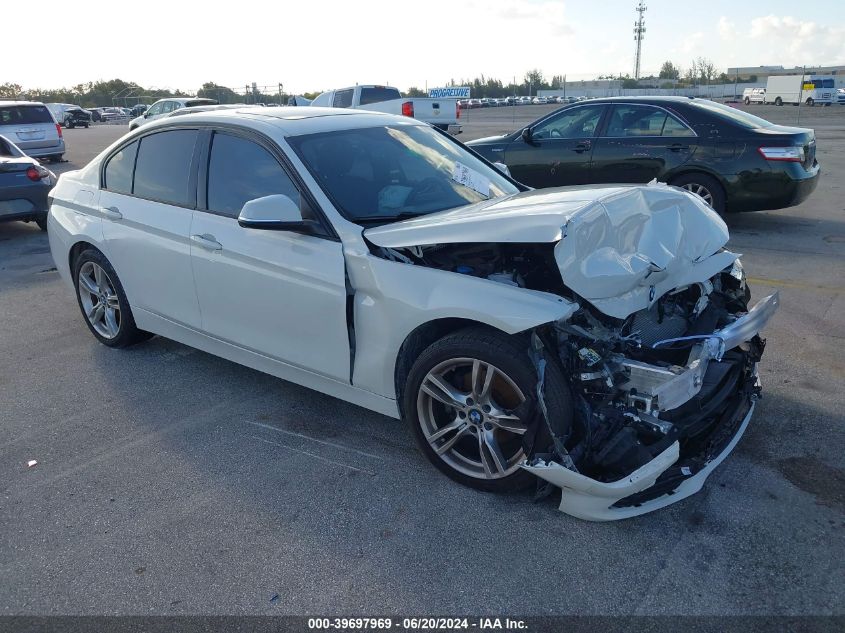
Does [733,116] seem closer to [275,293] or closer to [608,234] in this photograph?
[608,234]

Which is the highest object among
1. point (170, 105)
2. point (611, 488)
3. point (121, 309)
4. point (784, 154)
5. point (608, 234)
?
point (170, 105)

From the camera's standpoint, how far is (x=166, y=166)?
460 cm

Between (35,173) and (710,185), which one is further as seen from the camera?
(35,173)

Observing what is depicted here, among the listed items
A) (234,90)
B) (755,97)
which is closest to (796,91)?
(755,97)

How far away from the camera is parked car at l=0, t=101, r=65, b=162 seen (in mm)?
18016

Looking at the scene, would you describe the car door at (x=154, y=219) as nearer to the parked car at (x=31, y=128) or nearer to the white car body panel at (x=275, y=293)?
the white car body panel at (x=275, y=293)

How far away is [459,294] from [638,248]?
0.91m

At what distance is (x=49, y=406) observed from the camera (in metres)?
4.49

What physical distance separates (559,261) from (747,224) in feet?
23.6

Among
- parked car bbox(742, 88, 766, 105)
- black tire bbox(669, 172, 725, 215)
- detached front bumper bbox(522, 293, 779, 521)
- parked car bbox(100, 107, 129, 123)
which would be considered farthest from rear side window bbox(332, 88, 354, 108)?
parked car bbox(742, 88, 766, 105)

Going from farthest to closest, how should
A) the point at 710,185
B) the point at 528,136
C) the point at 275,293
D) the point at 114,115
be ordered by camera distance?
the point at 114,115
the point at 528,136
the point at 710,185
the point at 275,293

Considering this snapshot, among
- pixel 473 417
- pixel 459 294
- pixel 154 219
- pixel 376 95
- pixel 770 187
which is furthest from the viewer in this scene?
pixel 376 95

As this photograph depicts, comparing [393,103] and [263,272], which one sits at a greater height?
[393,103]

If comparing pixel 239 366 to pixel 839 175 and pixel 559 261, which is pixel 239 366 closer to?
pixel 559 261
